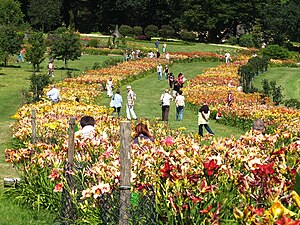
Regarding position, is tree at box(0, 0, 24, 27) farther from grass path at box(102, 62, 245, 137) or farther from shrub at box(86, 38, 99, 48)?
grass path at box(102, 62, 245, 137)

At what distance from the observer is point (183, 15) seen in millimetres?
76562

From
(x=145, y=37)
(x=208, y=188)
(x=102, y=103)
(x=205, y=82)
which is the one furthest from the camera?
(x=145, y=37)

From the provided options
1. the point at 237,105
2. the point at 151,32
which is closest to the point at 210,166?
the point at 237,105

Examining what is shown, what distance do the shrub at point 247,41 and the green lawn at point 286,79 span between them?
56.4ft

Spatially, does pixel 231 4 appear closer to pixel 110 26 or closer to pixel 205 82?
pixel 110 26

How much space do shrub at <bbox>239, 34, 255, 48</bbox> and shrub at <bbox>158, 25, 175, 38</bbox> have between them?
27.8ft

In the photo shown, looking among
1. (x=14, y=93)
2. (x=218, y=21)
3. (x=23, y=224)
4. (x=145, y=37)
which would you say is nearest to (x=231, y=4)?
(x=218, y=21)

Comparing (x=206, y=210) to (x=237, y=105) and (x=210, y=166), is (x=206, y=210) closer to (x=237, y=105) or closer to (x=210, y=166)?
(x=210, y=166)

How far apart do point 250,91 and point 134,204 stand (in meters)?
26.0

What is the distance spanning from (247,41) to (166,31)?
32.2 ft

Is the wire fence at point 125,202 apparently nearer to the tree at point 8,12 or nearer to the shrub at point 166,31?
the tree at point 8,12

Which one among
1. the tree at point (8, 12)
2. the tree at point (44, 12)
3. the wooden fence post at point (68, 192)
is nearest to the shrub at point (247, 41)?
the tree at point (44, 12)

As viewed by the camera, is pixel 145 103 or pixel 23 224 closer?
pixel 23 224

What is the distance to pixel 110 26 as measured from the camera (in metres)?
80.2
